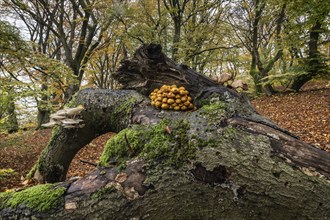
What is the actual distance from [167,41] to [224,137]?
35.4 feet

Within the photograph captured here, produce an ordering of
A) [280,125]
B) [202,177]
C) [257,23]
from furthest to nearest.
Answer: [257,23] → [280,125] → [202,177]

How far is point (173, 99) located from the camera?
2.04 m

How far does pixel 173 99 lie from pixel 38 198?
1.16 meters

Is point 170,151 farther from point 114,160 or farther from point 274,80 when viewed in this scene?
point 274,80

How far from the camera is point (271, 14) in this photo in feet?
39.0

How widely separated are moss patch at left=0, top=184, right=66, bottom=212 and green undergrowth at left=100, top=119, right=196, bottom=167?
343 millimetres

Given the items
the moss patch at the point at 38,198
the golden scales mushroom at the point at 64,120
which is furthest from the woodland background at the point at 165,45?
the moss patch at the point at 38,198

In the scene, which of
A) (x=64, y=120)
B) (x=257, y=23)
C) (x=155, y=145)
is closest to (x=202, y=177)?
(x=155, y=145)

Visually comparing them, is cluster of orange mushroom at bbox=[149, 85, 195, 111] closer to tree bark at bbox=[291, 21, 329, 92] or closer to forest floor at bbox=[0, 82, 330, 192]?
forest floor at bbox=[0, 82, 330, 192]

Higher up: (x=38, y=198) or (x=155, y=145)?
(x=155, y=145)

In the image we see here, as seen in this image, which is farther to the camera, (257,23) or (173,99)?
(257,23)

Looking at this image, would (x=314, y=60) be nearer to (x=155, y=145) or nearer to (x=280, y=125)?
(x=280, y=125)

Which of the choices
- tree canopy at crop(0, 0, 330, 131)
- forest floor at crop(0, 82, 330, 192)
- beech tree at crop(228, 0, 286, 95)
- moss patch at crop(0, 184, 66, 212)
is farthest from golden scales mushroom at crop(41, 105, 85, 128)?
beech tree at crop(228, 0, 286, 95)

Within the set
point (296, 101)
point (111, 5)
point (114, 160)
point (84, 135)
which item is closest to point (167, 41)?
point (111, 5)
